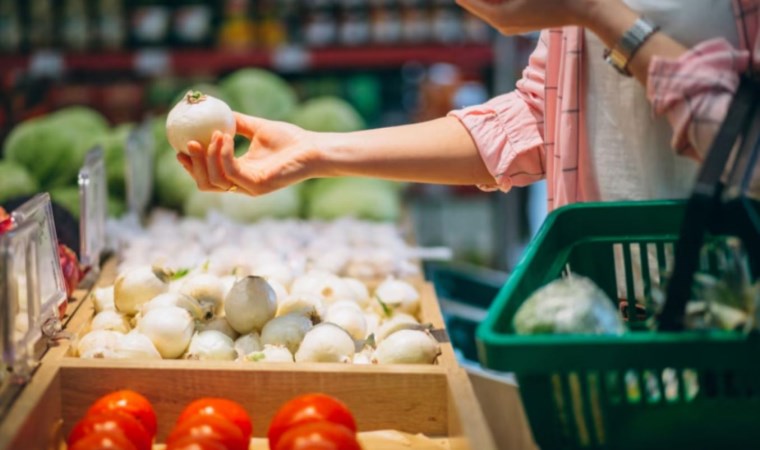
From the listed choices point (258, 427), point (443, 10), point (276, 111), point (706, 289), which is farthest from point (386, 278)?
point (443, 10)

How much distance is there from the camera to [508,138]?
6.15ft

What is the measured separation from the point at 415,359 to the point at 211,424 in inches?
17.9

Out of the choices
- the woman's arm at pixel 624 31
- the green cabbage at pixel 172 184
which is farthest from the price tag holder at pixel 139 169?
the woman's arm at pixel 624 31

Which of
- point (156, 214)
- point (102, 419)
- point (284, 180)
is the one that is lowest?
point (156, 214)

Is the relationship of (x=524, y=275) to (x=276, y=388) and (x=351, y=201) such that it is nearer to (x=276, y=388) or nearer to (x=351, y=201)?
(x=276, y=388)

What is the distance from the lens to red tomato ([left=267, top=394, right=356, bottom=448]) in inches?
55.5

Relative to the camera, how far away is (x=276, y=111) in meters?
4.25

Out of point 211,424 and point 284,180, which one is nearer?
point 211,424

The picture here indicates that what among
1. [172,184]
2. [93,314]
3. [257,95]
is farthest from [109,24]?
[93,314]

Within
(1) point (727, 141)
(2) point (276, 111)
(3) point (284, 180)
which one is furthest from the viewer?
(2) point (276, 111)

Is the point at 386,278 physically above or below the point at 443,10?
below

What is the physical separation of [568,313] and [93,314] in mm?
1154

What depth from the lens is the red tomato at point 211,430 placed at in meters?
1.38

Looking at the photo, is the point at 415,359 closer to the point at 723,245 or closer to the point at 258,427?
the point at 258,427
